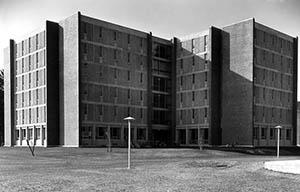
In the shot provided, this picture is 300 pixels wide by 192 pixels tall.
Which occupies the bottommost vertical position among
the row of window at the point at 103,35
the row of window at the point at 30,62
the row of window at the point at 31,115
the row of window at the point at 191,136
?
the row of window at the point at 191,136

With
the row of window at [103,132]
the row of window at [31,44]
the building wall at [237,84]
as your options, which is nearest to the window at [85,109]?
the row of window at [103,132]

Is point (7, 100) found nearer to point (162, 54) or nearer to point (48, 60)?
point (48, 60)

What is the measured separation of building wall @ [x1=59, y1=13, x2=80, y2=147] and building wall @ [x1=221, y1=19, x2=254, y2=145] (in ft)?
81.1

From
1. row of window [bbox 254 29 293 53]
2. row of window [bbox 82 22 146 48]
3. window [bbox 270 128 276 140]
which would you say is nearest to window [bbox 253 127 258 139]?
window [bbox 270 128 276 140]

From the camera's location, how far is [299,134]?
89062 millimetres

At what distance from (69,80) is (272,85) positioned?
3420cm

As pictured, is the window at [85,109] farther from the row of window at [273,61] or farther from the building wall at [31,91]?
the row of window at [273,61]

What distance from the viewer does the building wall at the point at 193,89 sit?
6425 cm

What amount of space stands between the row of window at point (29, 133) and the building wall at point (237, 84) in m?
29.1

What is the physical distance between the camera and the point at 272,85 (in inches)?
2584

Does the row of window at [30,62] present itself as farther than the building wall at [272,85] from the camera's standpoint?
No

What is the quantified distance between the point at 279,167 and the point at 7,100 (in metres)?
56.7

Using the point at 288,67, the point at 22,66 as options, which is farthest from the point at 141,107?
the point at 288,67

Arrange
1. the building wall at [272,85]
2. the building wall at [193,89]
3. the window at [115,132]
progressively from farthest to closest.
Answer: the building wall at [193,89]
the building wall at [272,85]
the window at [115,132]
